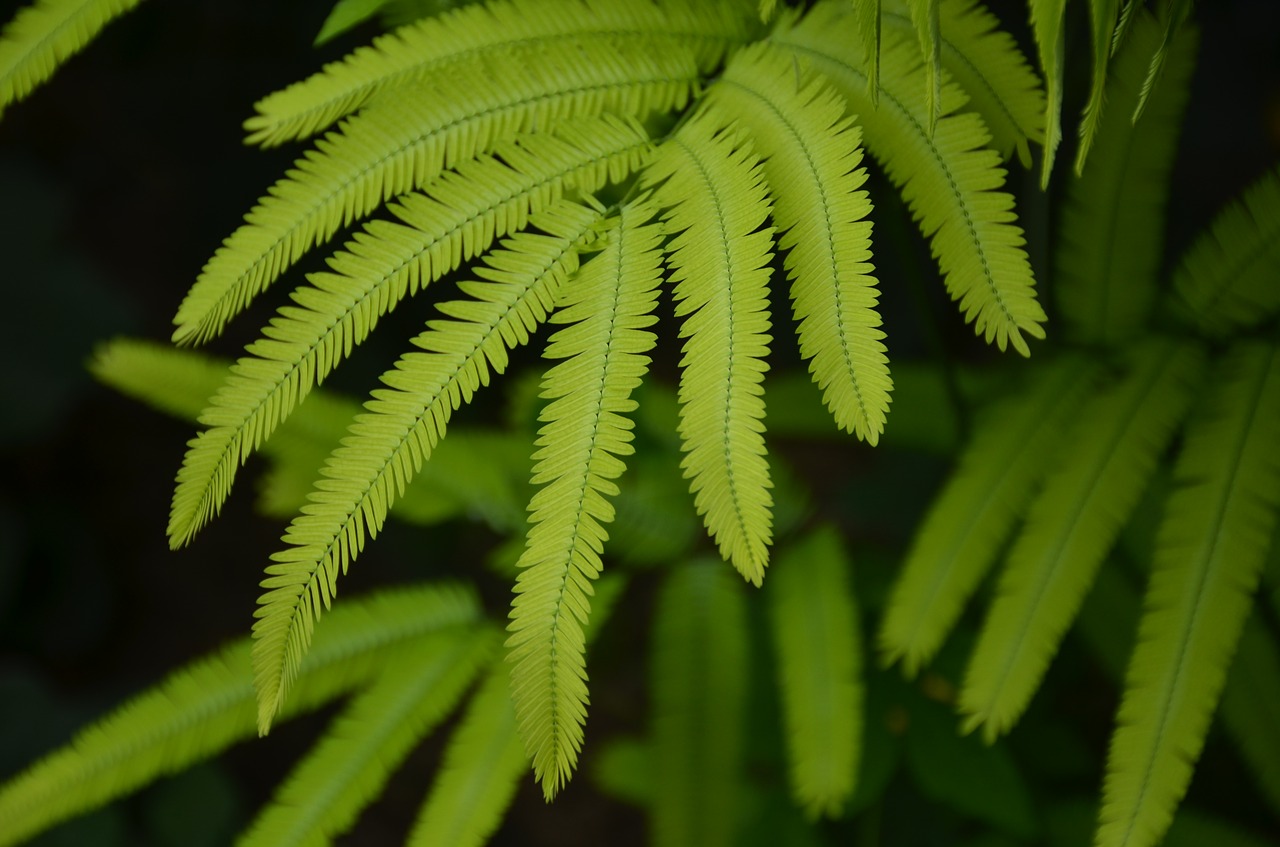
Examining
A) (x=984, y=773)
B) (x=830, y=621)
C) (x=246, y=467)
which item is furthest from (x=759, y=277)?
(x=246, y=467)

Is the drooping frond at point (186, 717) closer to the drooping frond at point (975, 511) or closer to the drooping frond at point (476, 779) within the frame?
the drooping frond at point (476, 779)

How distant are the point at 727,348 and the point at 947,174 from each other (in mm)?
257

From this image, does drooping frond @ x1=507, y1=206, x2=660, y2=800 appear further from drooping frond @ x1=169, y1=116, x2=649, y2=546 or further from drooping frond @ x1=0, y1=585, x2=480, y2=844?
drooping frond @ x1=0, y1=585, x2=480, y2=844

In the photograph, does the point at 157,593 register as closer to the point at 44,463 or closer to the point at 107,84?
the point at 44,463

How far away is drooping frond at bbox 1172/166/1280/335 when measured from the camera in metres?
1.11

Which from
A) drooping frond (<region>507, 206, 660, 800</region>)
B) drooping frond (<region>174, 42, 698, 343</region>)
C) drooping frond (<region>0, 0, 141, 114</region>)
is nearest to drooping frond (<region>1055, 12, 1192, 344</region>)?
drooping frond (<region>174, 42, 698, 343</region>)

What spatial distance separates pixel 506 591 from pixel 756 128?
1.98 m

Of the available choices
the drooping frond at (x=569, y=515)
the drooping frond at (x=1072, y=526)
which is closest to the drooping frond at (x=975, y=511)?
the drooping frond at (x=1072, y=526)

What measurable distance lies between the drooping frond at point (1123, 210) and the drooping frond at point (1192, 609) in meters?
0.23

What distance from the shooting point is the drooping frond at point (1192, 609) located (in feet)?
3.08

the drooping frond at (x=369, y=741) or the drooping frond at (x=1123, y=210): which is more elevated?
the drooping frond at (x=1123, y=210)

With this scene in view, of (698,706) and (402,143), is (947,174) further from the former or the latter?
(698,706)

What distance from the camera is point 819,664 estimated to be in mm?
1228

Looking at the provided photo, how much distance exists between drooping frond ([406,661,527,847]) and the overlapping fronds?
2.72ft
